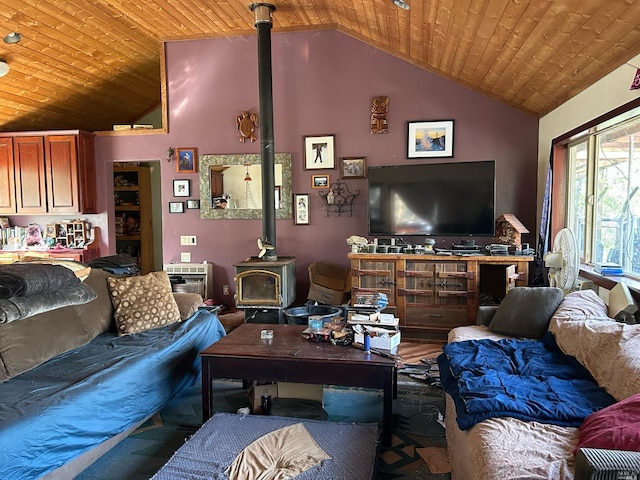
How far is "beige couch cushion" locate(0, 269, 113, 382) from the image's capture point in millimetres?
2271

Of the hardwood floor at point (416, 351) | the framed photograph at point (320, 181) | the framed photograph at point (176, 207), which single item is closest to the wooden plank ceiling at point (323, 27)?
the framed photograph at point (320, 181)

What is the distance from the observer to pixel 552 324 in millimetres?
2842

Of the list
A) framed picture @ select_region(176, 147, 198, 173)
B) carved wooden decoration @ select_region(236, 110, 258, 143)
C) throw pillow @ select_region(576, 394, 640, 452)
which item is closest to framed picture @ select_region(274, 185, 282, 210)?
carved wooden decoration @ select_region(236, 110, 258, 143)

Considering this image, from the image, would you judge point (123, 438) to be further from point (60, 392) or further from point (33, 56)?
point (33, 56)

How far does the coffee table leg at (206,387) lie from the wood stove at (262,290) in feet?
6.44

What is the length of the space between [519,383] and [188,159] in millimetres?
4346

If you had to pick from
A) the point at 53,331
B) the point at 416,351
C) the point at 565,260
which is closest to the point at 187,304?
the point at 53,331

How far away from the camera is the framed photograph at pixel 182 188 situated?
5.35 m

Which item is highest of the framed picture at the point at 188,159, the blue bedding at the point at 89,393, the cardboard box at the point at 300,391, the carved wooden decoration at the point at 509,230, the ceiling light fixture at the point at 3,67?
the ceiling light fixture at the point at 3,67

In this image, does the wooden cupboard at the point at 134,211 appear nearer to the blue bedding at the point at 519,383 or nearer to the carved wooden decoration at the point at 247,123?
the carved wooden decoration at the point at 247,123

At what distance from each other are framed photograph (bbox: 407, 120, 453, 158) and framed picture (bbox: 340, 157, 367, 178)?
50 cm

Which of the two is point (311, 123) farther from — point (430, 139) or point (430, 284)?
point (430, 284)

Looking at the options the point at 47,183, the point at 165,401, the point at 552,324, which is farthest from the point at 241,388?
the point at 47,183

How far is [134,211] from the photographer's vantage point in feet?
22.5
